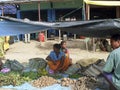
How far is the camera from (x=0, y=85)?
9.14 metres

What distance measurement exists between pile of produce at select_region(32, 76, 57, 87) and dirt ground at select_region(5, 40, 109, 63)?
5.89 meters

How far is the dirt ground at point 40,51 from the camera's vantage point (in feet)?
51.9

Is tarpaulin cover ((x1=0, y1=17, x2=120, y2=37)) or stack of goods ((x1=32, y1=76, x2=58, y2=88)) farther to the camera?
stack of goods ((x1=32, y1=76, x2=58, y2=88))

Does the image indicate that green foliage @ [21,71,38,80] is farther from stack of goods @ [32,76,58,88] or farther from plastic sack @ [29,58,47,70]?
plastic sack @ [29,58,47,70]

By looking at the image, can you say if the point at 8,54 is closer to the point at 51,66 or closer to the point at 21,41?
the point at 21,41

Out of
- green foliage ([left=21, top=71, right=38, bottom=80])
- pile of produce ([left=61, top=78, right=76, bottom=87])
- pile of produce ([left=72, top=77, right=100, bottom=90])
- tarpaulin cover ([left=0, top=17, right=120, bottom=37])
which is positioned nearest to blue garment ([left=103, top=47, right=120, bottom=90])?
tarpaulin cover ([left=0, top=17, right=120, bottom=37])

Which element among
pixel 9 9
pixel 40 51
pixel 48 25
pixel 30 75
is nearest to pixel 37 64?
pixel 30 75

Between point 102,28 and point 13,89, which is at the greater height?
point 102,28

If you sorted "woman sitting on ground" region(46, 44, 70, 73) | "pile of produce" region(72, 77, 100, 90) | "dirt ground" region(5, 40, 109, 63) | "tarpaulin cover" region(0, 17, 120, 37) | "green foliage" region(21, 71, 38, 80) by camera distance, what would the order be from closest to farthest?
"tarpaulin cover" region(0, 17, 120, 37) < "pile of produce" region(72, 77, 100, 90) < "green foliage" region(21, 71, 38, 80) < "woman sitting on ground" region(46, 44, 70, 73) < "dirt ground" region(5, 40, 109, 63)

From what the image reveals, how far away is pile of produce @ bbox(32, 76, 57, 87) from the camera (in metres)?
9.00

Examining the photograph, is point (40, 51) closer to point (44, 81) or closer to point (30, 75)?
point (30, 75)

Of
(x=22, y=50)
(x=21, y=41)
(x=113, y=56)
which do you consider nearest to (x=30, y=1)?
(x=21, y=41)

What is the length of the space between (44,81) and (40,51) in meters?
8.57

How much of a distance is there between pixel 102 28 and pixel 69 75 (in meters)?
2.54
